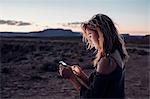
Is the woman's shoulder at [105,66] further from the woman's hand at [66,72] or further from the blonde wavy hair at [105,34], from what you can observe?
the woman's hand at [66,72]

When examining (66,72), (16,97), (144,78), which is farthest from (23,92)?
(66,72)

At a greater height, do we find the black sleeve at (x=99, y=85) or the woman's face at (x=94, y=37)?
the woman's face at (x=94, y=37)

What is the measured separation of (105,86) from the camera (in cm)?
290

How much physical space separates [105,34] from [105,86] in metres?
0.34

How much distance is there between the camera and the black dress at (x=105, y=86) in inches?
114

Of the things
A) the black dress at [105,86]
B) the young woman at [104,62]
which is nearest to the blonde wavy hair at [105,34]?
the young woman at [104,62]

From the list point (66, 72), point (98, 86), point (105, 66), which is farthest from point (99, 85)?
point (66, 72)

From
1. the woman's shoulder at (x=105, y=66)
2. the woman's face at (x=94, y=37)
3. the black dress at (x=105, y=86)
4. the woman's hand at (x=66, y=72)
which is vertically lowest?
the black dress at (x=105, y=86)

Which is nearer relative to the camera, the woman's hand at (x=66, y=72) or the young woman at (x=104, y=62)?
the young woman at (x=104, y=62)

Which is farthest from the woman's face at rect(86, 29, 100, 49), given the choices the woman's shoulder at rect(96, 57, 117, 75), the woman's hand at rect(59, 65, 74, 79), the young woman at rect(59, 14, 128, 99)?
the woman's hand at rect(59, 65, 74, 79)

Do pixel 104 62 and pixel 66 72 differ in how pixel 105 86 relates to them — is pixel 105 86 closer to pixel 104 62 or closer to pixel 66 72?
pixel 104 62

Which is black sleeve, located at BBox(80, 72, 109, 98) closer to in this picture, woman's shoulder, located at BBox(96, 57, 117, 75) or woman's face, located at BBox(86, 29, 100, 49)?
woman's shoulder, located at BBox(96, 57, 117, 75)

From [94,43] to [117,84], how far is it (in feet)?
1.03

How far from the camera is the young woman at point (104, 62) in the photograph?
9.50ft
